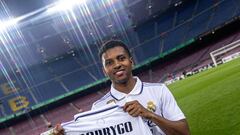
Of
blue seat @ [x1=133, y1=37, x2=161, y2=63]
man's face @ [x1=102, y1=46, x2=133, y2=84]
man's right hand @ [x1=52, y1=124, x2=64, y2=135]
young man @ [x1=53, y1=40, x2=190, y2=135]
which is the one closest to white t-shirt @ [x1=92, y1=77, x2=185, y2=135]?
young man @ [x1=53, y1=40, x2=190, y2=135]

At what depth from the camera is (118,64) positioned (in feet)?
8.21

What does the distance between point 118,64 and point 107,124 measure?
1.72 ft

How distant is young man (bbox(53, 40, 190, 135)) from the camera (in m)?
2.41

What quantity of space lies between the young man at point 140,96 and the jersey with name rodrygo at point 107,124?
76mm

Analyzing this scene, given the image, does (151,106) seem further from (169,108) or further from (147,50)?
(147,50)

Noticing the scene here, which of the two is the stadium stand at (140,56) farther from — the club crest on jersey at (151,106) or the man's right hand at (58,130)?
the club crest on jersey at (151,106)

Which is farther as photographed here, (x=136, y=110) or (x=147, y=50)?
(x=147, y=50)

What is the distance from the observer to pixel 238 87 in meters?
8.00

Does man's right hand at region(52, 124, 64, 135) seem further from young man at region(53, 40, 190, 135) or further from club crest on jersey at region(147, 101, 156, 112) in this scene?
club crest on jersey at region(147, 101, 156, 112)

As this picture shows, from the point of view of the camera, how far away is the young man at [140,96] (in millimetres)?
2408

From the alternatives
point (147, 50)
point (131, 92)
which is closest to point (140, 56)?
point (147, 50)

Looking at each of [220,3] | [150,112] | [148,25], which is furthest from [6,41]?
[150,112]

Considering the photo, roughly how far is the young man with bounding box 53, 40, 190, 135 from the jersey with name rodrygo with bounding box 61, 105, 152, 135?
76 millimetres

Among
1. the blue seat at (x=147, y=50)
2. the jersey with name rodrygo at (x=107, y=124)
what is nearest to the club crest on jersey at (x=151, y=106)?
the jersey with name rodrygo at (x=107, y=124)
